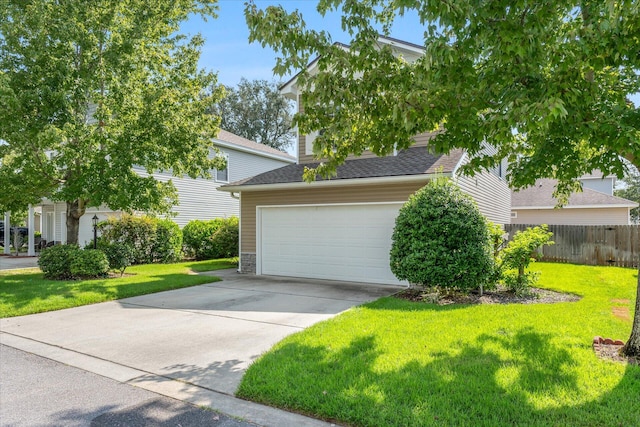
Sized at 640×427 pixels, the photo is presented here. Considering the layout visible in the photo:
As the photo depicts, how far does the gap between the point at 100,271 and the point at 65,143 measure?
3423 mm

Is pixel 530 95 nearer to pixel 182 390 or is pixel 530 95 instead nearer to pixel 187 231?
pixel 182 390

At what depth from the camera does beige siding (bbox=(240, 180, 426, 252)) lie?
9.76m

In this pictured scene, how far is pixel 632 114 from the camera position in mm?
4125

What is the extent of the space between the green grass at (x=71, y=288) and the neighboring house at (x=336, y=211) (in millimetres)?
2050

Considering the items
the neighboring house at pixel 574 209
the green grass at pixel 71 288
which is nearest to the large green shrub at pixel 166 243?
the green grass at pixel 71 288

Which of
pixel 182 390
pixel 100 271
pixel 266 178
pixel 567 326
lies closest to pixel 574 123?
pixel 567 326

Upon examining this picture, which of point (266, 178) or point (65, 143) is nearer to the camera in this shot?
point (65, 143)

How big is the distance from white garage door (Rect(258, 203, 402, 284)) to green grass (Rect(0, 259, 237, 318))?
202 cm

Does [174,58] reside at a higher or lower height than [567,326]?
higher

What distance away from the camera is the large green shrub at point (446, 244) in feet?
25.0

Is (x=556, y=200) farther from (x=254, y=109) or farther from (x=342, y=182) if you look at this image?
(x=254, y=109)

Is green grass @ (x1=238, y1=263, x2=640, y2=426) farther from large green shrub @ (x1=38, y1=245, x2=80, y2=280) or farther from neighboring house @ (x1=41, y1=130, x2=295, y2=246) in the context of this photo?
neighboring house @ (x1=41, y1=130, x2=295, y2=246)

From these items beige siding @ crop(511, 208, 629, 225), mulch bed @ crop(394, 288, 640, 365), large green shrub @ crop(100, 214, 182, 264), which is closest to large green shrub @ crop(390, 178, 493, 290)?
mulch bed @ crop(394, 288, 640, 365)

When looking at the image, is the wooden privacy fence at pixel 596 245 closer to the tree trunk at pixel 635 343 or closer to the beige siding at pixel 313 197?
the beige siding at pixel 313 197
